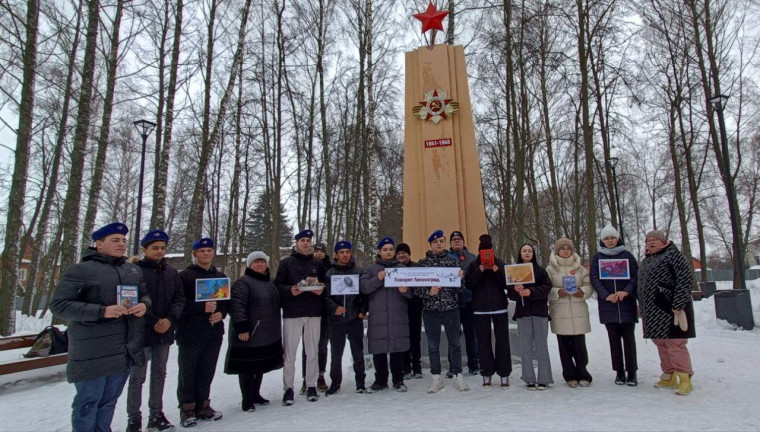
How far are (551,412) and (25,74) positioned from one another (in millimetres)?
11284

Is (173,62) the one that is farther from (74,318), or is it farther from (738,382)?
(738,382)

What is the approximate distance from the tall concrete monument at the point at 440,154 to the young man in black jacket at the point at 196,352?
436 centimetres

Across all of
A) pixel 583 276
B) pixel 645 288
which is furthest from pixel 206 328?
pixel 645 288

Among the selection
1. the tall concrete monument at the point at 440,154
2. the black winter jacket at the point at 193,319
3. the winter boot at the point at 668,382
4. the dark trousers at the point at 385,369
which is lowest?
the winter boot at the point at 668,382

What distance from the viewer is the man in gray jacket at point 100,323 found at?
3.21m

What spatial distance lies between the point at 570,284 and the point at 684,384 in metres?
1.40

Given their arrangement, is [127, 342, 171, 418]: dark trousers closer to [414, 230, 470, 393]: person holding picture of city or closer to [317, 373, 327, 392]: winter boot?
[317, 373, 327, 392]: winter boot

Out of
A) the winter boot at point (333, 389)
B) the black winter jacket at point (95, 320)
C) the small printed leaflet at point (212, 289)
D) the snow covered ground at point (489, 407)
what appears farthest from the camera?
the winter boot at point (333, 389)

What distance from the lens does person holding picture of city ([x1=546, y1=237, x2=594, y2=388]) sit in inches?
191

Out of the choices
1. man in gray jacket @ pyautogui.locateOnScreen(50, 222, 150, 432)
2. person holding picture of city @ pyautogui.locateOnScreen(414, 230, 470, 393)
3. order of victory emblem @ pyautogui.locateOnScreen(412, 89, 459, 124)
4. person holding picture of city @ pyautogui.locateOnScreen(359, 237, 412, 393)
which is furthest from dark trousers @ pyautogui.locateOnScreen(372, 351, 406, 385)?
order of victory emblem @ pyautogui.locateOnScreen(412, 89, 459, 124)

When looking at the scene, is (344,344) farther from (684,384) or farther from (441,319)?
(684,384)

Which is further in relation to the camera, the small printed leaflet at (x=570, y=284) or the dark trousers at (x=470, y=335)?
the dark trousers at (x=470, y=335)

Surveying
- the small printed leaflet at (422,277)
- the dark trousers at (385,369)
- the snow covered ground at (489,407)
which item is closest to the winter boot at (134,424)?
the snow covered ground at (489,407)

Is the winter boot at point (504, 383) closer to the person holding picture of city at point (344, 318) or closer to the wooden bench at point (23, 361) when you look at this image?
the person holding picture of city at point (344, 318)
